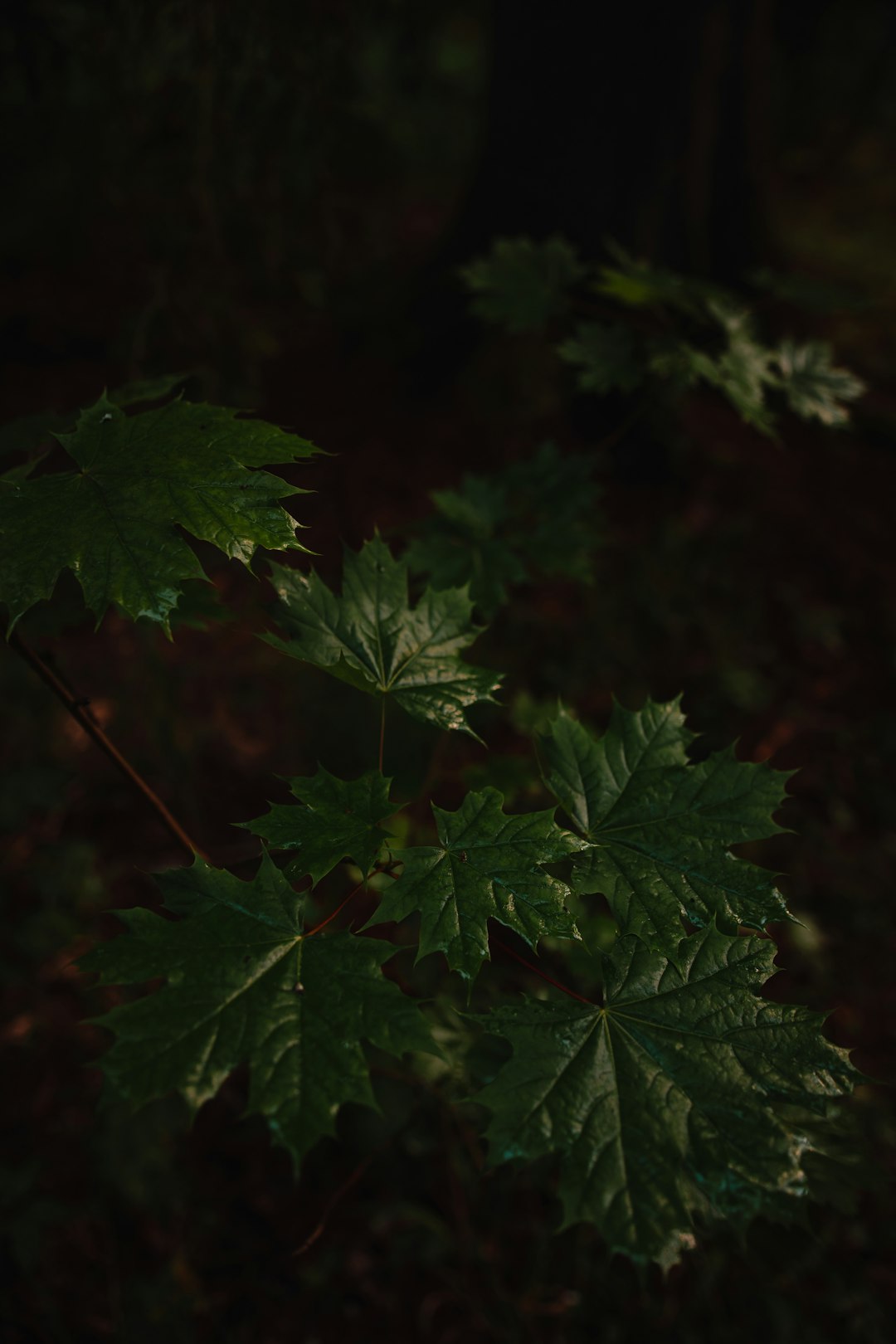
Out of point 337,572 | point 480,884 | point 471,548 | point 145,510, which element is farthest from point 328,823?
point 337,572

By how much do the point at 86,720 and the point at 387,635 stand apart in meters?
0.51

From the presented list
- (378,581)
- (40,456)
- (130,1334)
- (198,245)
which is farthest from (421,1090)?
(198,245)

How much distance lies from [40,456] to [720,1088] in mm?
1433

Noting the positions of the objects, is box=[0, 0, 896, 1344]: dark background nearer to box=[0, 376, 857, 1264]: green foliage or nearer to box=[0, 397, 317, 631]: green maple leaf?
box=[0, 376, 857, 1264]: green foliage

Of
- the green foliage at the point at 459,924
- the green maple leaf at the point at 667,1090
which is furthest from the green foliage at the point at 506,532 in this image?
the green maple leaf at the point at 667,1090

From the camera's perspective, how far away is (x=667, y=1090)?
1.06 metres

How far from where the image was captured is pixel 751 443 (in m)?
4.78

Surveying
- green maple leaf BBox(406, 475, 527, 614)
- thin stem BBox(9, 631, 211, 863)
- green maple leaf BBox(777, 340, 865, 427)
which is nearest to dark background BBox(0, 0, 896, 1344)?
thin stem BBox(9, 631, 211, 863)

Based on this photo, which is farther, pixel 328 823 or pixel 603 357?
pixel 603 357

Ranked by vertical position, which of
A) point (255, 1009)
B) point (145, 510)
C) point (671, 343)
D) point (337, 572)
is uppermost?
point (671, 343)

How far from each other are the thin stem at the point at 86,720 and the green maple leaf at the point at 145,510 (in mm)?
150

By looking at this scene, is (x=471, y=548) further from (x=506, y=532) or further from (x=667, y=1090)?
(x=667, y=1090)

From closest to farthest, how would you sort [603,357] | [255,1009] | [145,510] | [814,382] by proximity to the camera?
1. [255,1009]
2. [145,510]
3. [603,357]
4. [814,382]

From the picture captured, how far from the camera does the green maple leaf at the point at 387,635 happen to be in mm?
1314
